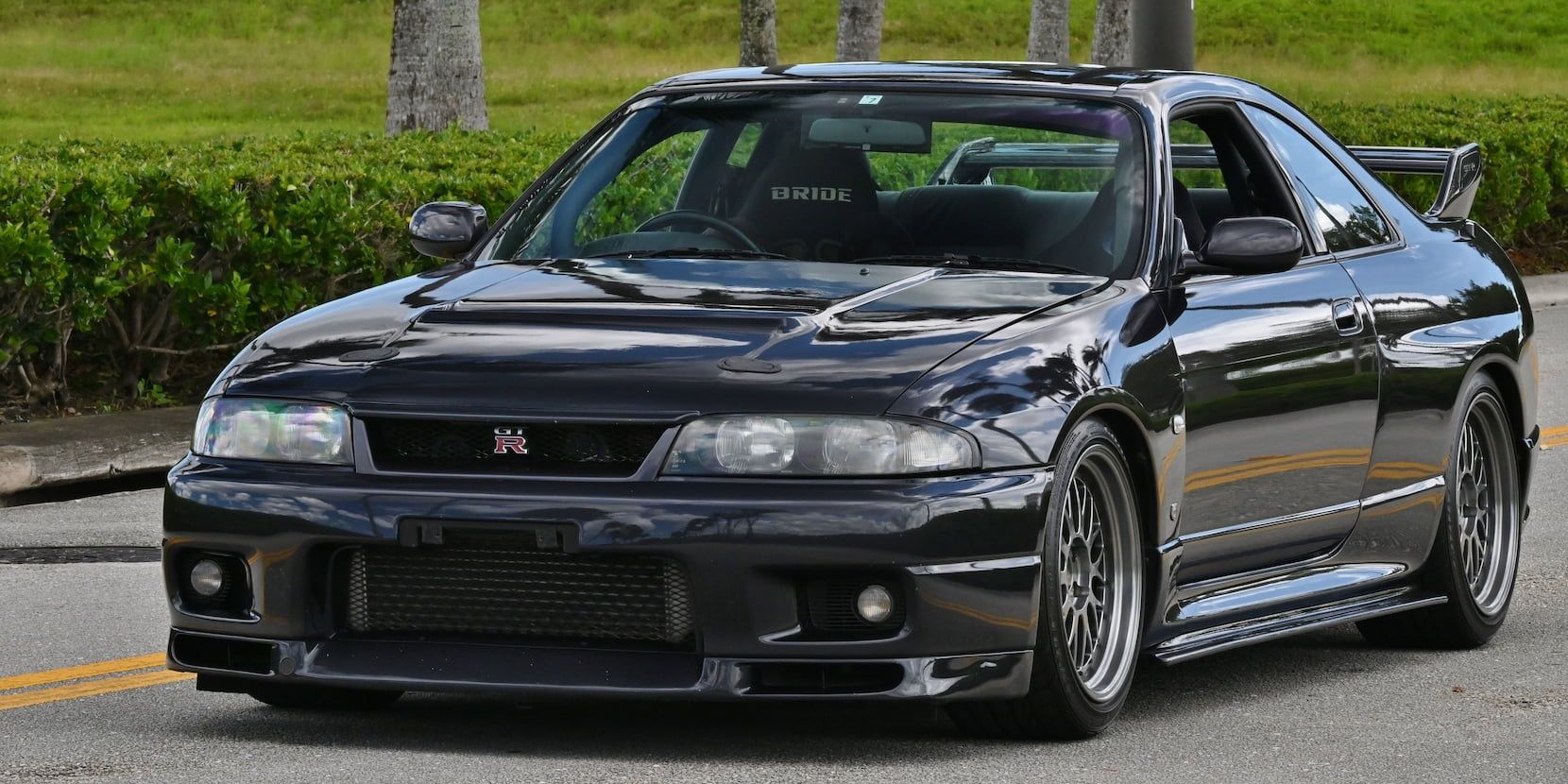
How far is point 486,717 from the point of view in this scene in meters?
5.68

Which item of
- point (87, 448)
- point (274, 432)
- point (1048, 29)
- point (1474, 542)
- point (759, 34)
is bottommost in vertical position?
point (87, 448)

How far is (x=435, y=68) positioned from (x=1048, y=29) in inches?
498

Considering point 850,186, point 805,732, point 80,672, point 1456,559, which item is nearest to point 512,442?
point 805,732

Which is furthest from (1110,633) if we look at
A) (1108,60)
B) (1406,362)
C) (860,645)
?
(1108,60)

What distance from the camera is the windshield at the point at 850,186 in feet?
20.0

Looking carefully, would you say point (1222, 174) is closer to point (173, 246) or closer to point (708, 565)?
point (708, 565)

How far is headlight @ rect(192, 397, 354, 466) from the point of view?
5.12 m

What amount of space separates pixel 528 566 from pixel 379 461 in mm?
374

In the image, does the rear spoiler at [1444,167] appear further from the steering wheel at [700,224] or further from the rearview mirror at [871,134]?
the steering wheel at [700,224]

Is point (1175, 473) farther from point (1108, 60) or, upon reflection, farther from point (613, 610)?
point (1108, 60)

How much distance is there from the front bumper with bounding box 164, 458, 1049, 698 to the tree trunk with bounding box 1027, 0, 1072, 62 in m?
26.4

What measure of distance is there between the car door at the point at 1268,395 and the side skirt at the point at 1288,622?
0.46 ft

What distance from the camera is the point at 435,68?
20359 mm

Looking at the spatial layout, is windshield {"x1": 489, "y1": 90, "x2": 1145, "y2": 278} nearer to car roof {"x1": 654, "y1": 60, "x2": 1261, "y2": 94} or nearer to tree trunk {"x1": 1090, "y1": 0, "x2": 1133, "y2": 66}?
car roof {"x1": 654, "y1": 60, "x2": 1261, "y2": 94}
